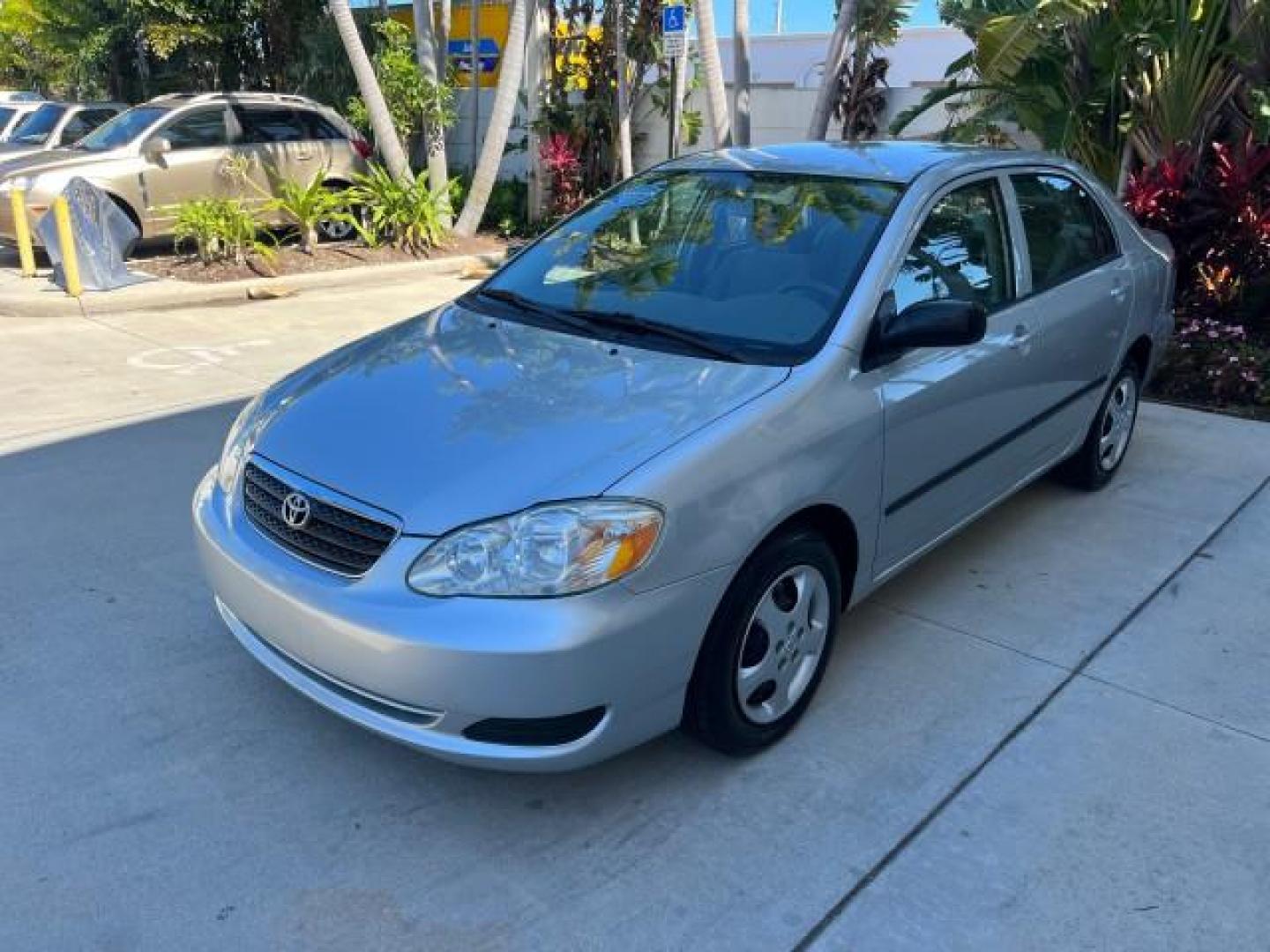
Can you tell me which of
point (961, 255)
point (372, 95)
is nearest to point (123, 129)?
point (372, 95)

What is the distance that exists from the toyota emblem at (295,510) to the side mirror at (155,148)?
996 cm

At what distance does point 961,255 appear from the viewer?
3.68 meters

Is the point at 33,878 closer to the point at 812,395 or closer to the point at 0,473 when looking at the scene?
the point at 812,395

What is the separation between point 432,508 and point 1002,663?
2.09m

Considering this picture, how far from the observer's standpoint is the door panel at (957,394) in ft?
10.7

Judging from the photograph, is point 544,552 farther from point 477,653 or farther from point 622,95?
point 622,95

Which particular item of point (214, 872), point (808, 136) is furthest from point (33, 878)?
point (808, 136)

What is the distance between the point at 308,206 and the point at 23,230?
270 cm

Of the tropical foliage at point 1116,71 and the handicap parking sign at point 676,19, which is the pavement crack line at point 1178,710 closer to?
the tropical foliage at point 1116,71

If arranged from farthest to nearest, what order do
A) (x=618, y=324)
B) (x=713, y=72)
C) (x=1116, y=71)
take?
(x=713, y=72)
(x=1116, y=71)
(x=618, y=324)

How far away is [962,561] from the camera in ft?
14.0

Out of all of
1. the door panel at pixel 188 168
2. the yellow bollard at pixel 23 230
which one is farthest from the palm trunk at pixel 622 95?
the yellow bollard at pixel 23 230

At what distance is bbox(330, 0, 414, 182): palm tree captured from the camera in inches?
437

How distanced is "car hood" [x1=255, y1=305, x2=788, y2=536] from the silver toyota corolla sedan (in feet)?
0.03
